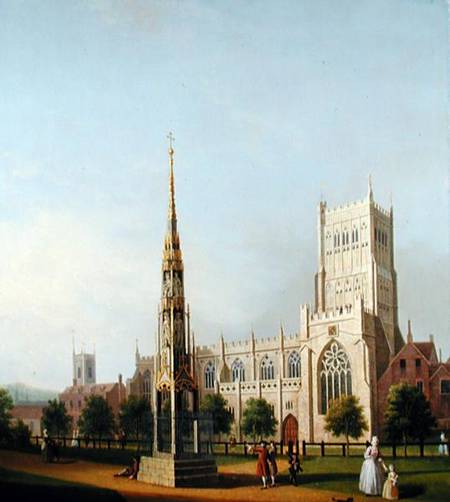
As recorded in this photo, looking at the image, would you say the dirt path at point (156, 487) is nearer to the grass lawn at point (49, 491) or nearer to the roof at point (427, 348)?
the grass lawn at point (49, 491)

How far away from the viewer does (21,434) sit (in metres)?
11.0

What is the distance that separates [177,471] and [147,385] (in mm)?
1376

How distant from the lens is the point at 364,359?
50.8 ft

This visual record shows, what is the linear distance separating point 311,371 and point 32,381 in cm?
808

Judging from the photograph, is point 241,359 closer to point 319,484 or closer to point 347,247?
point 347,247

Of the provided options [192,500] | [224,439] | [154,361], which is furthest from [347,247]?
[192,500]

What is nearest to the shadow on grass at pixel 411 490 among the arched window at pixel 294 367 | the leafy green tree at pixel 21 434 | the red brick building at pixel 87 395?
the red brick building at pixel 87 395

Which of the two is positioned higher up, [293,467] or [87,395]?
[87,395]

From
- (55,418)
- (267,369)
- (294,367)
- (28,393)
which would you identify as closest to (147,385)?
(55,418)

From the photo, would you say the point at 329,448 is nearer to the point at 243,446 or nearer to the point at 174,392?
the point at 243,446

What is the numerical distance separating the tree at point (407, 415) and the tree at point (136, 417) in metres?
3.82

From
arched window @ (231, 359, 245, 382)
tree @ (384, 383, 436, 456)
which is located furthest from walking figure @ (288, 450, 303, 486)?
arched window @ (231, 359, 245, 382)

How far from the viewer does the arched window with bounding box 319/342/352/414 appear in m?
16.8

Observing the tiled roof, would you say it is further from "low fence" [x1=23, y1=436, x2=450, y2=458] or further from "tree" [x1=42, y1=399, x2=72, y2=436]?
"tree" [x1=42, y1=399, x2=72, y2=436]
